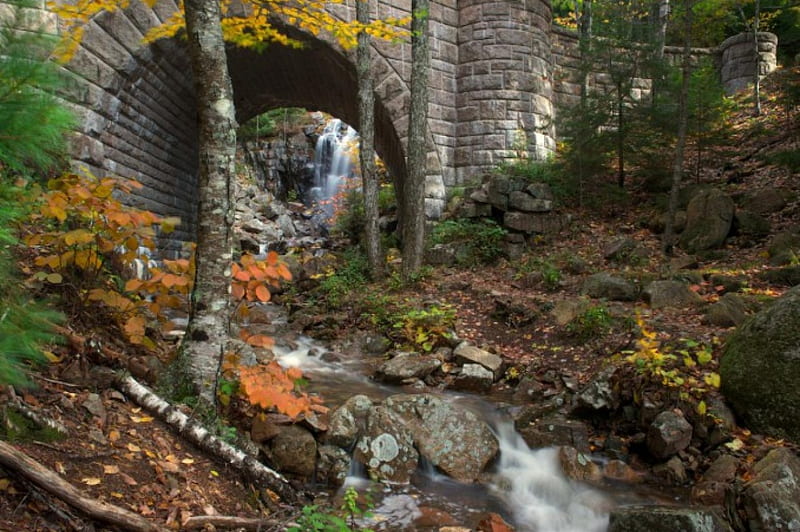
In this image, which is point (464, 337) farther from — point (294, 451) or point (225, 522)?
point (225, 522)

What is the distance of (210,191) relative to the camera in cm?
347

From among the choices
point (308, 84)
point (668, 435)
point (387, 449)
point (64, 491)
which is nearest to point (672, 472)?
point (668, 435)

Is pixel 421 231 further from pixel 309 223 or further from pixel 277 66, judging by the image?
pixel 309 223

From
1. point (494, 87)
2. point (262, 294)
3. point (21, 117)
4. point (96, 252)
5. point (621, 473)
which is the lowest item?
point (621, 473)

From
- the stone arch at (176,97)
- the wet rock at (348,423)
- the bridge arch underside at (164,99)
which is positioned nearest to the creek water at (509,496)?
the wet rock at (348,423)

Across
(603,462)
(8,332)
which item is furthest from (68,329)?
(603,462)

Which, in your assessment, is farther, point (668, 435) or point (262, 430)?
point (668, 435)

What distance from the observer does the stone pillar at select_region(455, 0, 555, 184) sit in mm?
12438

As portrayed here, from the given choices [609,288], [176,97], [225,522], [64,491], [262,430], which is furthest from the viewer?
[176,97]

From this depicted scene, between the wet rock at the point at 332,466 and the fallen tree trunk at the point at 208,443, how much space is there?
709 mm

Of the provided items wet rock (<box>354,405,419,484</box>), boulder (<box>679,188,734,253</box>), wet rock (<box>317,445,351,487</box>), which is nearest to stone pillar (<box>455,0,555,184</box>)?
boulder (<box>679,188,734,253</box>)

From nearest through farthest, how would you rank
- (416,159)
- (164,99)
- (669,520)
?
(669,520) → (416,159) → (164,99)

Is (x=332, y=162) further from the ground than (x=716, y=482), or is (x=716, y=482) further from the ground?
(x=332, y=162)

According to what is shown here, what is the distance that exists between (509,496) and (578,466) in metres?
0.73
